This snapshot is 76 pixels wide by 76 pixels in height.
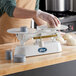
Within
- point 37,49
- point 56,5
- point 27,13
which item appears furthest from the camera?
point 56,5

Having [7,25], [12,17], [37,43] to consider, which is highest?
[12,17]

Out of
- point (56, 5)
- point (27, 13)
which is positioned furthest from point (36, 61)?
point (56, 5)

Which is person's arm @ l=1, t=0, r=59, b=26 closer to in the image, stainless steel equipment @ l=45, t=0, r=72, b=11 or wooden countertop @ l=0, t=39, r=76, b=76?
wooden countertop @ l=0, t=39, r=76, b=76

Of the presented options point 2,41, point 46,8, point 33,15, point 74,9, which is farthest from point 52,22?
point 74,9

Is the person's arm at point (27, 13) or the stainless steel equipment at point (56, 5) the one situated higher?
the stainless steel equipment at point (56, 5)

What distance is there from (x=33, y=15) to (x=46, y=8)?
2.28 meters

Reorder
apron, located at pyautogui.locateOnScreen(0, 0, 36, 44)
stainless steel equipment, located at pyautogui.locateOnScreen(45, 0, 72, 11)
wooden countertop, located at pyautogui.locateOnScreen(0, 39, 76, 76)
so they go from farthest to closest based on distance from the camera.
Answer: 1. stainless steel equipment, located at pyautogui.locateOnScreen(45, 0, 72, 11)
2. apron, located at pyautogui.locateOnScreen(0, 0, 36, 44)
3. wooden countertop, located at pyautogui.locateOnScreen(0, 39, 76, 76)

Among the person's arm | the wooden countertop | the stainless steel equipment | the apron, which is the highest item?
the stainless steel equipment

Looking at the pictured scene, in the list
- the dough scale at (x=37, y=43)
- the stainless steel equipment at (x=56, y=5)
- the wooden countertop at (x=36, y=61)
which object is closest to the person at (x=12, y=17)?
the dough scale at (x=37, y=43)

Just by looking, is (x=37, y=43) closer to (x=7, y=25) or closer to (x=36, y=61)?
(x=36, y=61)

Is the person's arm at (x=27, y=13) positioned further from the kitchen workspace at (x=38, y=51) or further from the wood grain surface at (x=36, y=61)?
the wood grain surface at (x=36, y=61)

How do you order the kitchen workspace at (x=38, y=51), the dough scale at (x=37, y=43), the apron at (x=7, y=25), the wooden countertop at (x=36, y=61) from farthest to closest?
the apron at (x=7, y=25) < the dough scale at (x=37, y=43) < the kitchen workspace at (x=38, y=51) < the wooden countertop at (x=36, y=61)

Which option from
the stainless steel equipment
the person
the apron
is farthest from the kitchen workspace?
the stainless steel equipment

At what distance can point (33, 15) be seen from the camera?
7.12ft
